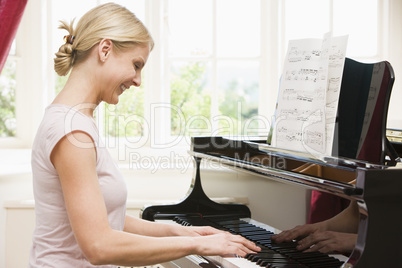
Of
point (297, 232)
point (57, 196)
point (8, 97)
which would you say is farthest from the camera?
point (8, 97)

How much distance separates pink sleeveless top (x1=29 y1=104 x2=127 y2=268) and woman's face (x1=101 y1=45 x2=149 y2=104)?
10 cm

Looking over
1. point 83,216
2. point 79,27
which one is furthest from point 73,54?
point 83,216

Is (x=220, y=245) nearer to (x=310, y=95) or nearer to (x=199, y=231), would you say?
(x=199, y=231)

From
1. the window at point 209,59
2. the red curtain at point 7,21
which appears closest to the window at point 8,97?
the red curtain at point 7,21

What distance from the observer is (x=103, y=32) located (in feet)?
4.04

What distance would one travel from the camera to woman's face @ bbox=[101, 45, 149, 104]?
4.16 feet

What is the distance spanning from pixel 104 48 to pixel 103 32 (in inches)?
1.6

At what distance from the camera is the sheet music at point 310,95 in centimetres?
166

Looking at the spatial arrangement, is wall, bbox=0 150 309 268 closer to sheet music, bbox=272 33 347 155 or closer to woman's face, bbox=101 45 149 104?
sheet music, bbox=272 33 347 155

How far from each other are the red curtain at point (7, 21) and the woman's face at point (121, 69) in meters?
1.78

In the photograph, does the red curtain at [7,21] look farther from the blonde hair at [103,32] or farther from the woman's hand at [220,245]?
the woman's hand at [220,245]

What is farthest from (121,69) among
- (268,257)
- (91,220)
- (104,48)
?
(268,257)

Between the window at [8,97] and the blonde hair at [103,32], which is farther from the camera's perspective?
the window at [8,97]

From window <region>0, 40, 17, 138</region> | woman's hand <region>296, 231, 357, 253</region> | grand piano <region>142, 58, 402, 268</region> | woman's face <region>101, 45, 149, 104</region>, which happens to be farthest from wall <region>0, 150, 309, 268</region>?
woman's face <region>101, 45, 149, 104</region>
